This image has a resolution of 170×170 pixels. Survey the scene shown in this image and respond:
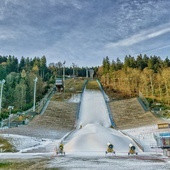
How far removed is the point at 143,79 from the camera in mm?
59719

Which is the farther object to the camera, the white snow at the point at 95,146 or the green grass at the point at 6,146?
the green grass at the point at 6,146

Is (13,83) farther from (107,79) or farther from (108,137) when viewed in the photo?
(108,137)

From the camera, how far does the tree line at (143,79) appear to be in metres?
55.6

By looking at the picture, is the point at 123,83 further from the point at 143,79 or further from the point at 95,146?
the point at 95,146

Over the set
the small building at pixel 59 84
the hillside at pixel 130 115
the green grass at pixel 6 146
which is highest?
the small building at pixel 59 84

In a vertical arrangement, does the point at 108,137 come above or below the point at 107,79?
below

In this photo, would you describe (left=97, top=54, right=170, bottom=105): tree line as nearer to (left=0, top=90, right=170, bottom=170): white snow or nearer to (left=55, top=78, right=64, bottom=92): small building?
(left=55, top=78, right=64, bottom=92): small building

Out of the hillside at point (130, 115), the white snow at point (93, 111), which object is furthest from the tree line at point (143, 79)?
the white snow at point (93, 111)

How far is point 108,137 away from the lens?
1994 cm

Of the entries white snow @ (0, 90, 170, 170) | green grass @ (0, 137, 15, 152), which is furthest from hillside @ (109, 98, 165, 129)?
green grass @ (0, 137, 15, 152)

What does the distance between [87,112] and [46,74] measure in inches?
2248

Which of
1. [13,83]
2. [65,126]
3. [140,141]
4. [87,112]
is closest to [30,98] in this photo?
[13,83]

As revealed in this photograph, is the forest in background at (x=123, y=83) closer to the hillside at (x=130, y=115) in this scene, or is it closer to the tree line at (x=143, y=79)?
the tree line at (x=143, y=79)

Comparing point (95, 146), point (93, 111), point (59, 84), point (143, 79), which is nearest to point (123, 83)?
point (143, 79)
